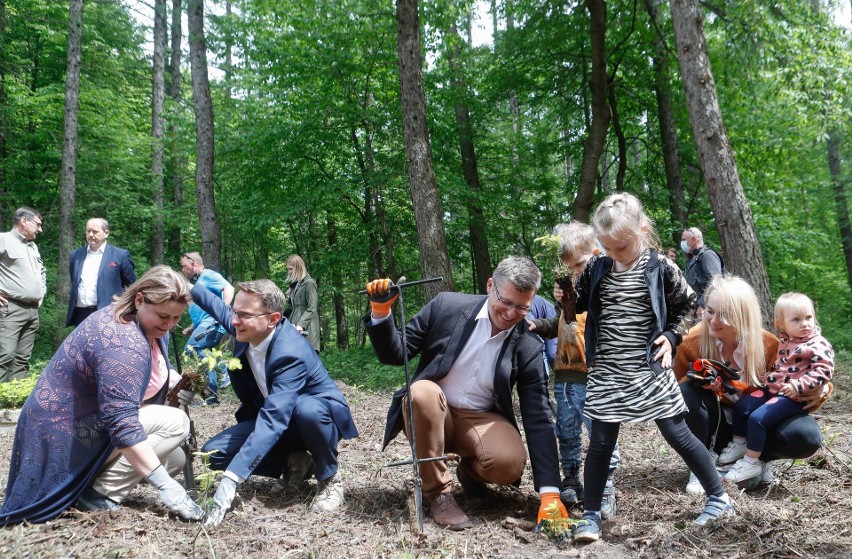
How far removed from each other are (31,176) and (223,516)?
13.6 meters

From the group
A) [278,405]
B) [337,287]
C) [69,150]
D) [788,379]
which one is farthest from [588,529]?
[69,150]

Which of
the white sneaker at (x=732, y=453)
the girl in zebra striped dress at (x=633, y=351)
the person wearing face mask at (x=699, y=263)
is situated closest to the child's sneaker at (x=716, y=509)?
the girl in zebra striped dress at (x=633, y=351)

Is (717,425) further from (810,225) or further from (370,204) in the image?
(810,225)

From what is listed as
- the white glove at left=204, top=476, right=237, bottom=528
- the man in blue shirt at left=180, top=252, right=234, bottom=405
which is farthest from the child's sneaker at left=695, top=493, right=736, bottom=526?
the man in blue shirt at left=180, top=252, right=234, bottom=405

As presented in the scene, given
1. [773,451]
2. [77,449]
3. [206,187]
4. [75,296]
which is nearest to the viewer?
→ [77,449]

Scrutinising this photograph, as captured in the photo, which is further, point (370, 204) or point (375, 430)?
point (370, 204)

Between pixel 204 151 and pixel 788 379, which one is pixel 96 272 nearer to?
pixel 204 151

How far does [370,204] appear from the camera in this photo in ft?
38.7

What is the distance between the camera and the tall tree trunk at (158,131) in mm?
14094

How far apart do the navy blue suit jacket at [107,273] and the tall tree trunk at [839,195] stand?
17018 mm

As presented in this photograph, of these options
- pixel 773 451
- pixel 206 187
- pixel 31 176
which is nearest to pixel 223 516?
pixel 773 451

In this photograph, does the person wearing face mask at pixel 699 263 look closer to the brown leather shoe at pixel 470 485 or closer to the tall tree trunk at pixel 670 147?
the tall tree trunk at pixel 670 147

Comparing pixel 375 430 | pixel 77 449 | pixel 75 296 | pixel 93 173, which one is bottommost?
pixel 375 430

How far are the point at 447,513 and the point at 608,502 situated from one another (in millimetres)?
823
